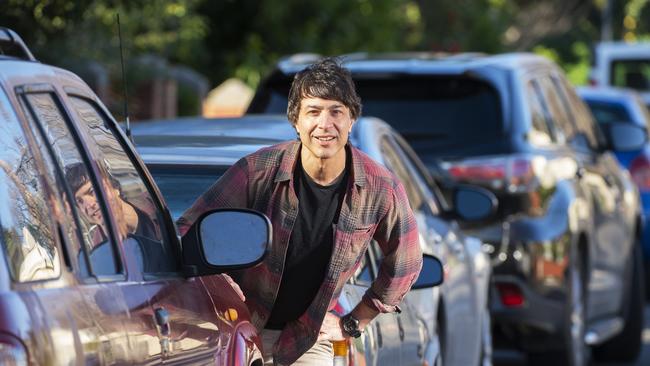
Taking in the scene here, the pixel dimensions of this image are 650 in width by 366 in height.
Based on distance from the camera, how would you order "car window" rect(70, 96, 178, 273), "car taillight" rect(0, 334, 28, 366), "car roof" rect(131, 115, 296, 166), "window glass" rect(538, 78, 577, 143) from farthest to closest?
"window glass" rect(538, 78, 577, 143)
"car roof" rect(131, 115, 296, 166)
"car window" rect(70, 96, 178, 273)
"car taillight" rect(0, 334, 28, 366)

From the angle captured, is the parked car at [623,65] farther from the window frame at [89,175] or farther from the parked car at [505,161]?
the window frame at [89,175]

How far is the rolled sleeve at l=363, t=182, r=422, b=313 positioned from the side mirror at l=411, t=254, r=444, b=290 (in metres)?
0.72

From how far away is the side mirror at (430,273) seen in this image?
6523mm

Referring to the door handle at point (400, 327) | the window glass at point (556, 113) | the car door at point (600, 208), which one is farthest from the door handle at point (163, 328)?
the car door at point (600, 208)

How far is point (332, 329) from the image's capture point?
5699 mm

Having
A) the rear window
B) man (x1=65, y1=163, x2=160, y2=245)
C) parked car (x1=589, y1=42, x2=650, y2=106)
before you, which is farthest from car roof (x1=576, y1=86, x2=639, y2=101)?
man (x1=65, y1=163, x2=160, y2=245)

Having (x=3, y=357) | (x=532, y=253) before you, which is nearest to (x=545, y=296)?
(x=532, y=253)

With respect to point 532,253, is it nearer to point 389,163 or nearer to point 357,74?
point 357,74

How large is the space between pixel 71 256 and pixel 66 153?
0.39m

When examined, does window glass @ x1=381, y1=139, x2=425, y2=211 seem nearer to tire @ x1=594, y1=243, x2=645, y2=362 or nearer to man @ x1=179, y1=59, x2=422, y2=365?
man @ x1=179, y1=59, x2=422, y2=365

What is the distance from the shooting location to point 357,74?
413 inches

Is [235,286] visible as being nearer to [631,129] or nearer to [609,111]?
[631,129]

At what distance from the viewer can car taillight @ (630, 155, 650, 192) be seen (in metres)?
17.0

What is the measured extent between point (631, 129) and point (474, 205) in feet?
14.8
